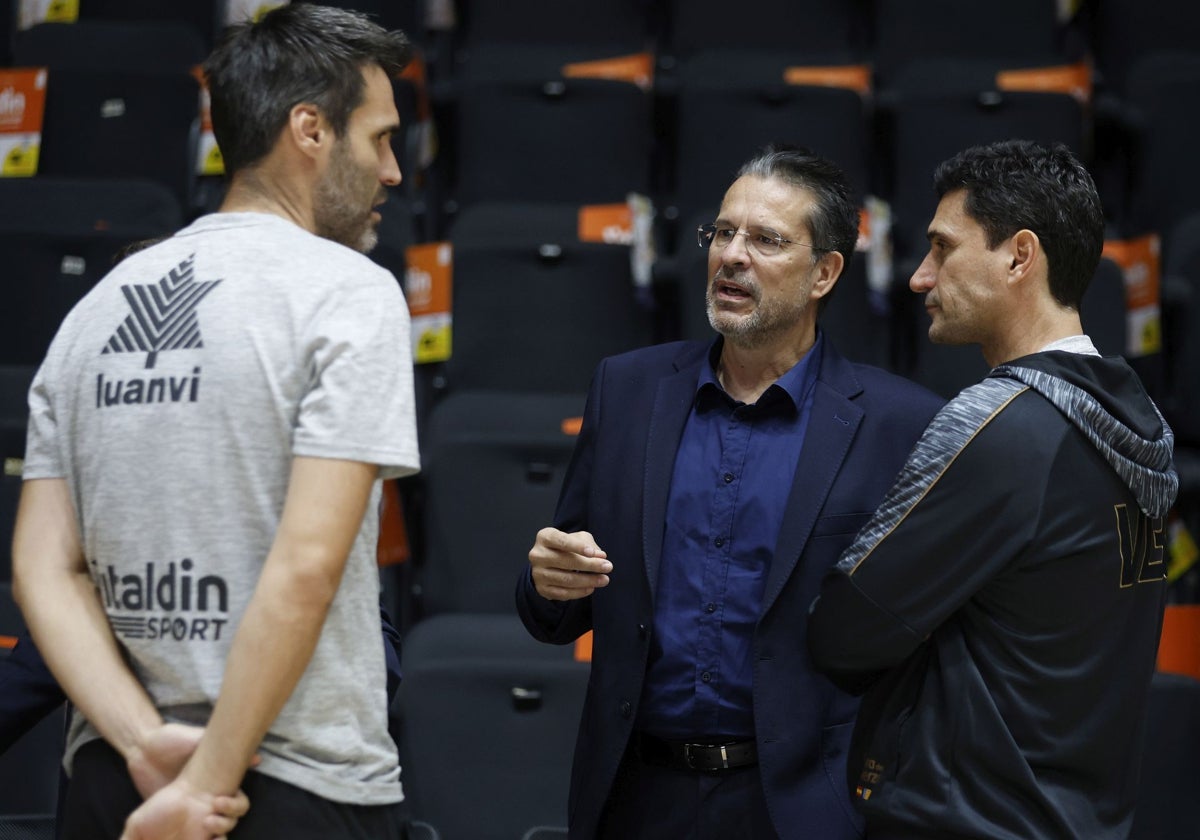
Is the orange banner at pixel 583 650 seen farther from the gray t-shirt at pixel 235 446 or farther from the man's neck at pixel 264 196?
the man's neck at pixel 264 196

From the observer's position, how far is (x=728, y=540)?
6.44 ft

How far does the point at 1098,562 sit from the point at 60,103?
3.58 metres

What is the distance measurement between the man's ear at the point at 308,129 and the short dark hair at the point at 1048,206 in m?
0.95

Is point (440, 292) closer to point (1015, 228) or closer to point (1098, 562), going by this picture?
point (1015, 228)

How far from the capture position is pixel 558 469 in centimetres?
323

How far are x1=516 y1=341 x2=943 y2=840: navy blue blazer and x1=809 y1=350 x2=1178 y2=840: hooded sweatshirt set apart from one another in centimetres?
12

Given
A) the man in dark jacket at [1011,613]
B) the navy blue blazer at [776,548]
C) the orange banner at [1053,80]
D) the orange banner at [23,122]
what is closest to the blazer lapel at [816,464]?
the navy blue blazer at [776,548]

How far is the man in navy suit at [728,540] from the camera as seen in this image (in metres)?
1.86

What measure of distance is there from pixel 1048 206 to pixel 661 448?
0.64m

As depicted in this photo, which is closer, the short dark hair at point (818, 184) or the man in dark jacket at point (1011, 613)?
the man in dark jacket at point (1011, 613)

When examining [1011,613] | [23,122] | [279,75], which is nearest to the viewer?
[279,75]

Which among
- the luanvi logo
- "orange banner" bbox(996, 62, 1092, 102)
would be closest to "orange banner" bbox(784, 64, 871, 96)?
"orange banner" bbox(996, 62, 1092, 102)

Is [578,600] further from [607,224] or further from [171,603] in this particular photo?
[607,224]

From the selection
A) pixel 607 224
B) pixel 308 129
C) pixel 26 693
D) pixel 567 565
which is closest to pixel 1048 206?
pixel 567 565
